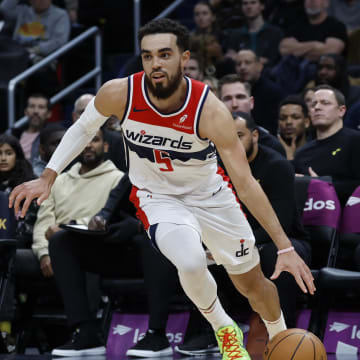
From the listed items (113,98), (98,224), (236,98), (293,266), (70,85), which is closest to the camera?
(293,266)

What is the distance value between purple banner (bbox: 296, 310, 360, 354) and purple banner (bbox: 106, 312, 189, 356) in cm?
87

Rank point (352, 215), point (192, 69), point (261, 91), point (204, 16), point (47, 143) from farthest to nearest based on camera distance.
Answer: point (204, 16) → point (192, 69) → point (261, 91) → point (47, 143) → point (352, 215)

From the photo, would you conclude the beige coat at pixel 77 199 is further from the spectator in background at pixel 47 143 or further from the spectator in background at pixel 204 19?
the spectator in background at pixel 204 19

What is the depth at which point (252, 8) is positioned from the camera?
866 centimetres

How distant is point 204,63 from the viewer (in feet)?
26.6

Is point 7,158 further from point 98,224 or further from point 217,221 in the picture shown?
point 217,221

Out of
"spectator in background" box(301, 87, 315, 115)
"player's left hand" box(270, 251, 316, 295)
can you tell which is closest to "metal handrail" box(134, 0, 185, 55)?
"spectator in background" box(301, 87, 315, 115)

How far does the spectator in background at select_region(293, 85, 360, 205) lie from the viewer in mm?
5875

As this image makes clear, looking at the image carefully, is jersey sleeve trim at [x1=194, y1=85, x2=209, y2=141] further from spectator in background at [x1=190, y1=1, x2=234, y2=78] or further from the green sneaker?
spectator in background at [x1=190, y1=1, x2=234, y2=78]

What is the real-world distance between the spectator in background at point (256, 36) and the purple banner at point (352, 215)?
3.27 m

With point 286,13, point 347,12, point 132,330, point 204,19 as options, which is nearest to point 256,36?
point 204,19

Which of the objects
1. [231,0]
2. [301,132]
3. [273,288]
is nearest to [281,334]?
[273,288]

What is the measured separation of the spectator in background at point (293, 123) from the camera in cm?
666

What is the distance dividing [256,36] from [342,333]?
4.33 m
